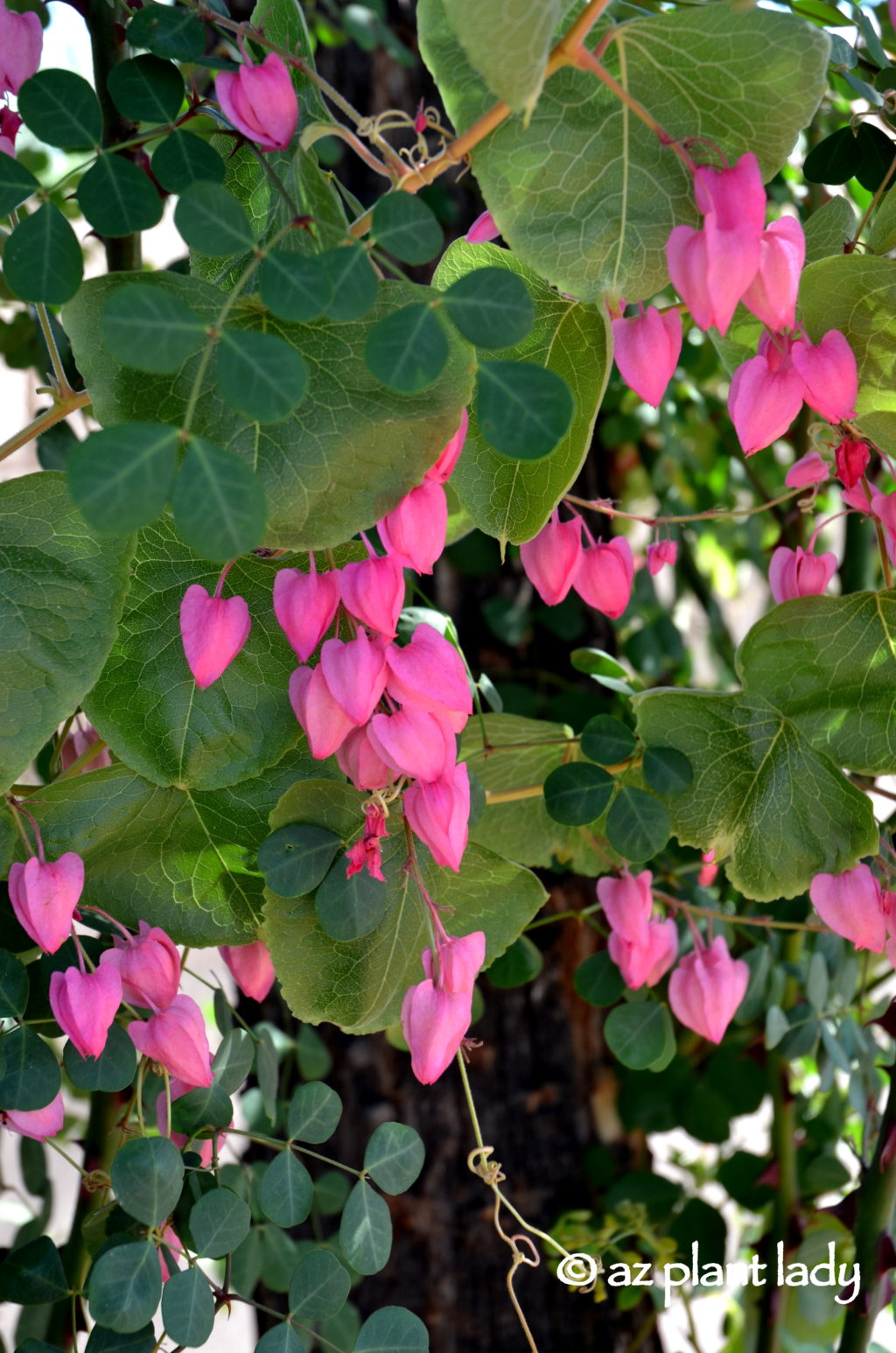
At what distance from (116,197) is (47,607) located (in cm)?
18

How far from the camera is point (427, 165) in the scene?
1.59ft

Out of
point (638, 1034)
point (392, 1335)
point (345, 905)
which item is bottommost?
point (638, 1034)

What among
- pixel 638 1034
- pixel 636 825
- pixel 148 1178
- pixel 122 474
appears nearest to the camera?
pixel 122 474

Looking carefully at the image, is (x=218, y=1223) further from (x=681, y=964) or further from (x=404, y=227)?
(x=404, y=227)

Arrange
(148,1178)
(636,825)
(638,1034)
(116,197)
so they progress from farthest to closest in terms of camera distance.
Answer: (638,1034), (636,825), (148,1178), (116,197)

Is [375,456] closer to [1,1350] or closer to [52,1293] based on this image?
[52,1293]

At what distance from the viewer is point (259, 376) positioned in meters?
0.41

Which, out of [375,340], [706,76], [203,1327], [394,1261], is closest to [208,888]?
[203,1327]

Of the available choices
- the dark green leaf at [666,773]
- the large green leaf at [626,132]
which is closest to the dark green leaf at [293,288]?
the large green leaf at [626,132]

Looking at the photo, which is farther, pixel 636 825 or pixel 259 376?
pixel 636 825

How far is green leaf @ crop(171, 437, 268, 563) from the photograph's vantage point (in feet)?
1.27

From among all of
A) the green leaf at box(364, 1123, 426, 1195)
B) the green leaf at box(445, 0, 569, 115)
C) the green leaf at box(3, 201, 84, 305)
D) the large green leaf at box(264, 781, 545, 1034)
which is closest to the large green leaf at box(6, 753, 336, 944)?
the large green leaf at box(264, 781, 545, 1034)

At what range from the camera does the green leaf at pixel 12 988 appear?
0.60 metres

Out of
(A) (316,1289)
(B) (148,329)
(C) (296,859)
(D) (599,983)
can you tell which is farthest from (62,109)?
(D) (599,983)
